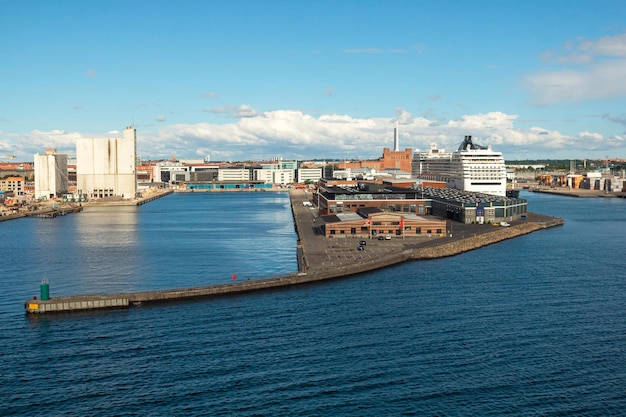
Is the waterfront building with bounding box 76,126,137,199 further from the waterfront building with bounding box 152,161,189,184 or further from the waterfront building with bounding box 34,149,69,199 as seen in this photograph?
the waterfront building with bounding box 152,161,189,184

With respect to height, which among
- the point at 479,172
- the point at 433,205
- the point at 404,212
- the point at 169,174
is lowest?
the point at 404,212

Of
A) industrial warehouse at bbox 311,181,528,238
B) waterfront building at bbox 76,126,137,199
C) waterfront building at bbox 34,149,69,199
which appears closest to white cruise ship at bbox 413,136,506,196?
industrial warehouse at bbox 311,181,528,238

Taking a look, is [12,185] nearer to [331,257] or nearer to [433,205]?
[433,205]

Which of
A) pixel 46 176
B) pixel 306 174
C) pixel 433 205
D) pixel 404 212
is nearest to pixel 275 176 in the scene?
pixel 306 174

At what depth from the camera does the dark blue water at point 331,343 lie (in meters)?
11.4

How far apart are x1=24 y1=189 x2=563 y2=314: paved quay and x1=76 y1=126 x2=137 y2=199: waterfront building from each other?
113 feet

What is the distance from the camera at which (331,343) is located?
14.3 metres

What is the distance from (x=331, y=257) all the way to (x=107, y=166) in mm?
49470

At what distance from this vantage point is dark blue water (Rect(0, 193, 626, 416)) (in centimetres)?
1141

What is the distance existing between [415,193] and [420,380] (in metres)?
30.0

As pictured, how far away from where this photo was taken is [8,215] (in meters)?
48.8

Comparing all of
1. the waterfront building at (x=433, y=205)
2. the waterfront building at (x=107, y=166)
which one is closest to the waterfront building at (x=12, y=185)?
the waterfront building at (x=107, y=166)

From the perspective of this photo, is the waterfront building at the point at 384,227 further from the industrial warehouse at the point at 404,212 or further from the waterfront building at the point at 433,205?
the waterfront building at the point at 433,205

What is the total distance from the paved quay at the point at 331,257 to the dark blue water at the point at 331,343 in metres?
0.60
